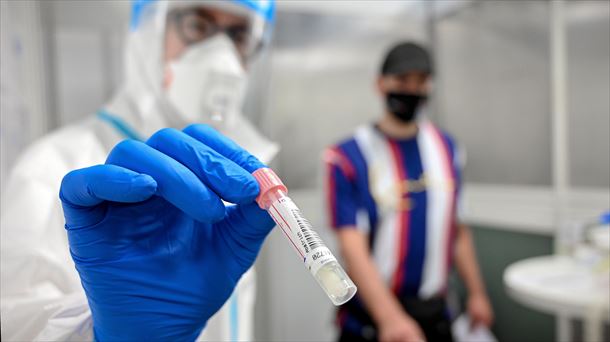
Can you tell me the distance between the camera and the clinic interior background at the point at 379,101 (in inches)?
56.3

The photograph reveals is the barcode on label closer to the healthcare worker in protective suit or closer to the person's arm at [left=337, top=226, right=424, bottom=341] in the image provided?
the healthcare worker in protective suit

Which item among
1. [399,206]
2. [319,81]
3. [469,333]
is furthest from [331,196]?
[319,81]

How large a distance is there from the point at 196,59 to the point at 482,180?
1855mm

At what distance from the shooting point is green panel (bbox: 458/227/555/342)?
1867 mm

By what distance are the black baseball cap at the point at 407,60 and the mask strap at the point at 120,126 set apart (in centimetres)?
100

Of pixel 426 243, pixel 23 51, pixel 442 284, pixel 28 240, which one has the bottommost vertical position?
pixel 442 284

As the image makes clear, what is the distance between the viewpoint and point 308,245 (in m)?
0.40

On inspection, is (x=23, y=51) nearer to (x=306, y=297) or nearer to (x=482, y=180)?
(x=306, y=297)

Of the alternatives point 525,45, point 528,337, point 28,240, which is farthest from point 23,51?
point 528,337

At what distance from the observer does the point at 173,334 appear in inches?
20.1

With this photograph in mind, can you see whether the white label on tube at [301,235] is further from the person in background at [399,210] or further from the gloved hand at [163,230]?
the person in background at [399,210]

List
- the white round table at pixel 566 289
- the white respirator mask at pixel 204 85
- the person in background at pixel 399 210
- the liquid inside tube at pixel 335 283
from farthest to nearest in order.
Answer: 1. the person in background at pixel 399 210
2. the white respirator mask at pixel 204 85
3. the white round table at pixel 566 289
4. the liquid inside tube at pixel 335 283

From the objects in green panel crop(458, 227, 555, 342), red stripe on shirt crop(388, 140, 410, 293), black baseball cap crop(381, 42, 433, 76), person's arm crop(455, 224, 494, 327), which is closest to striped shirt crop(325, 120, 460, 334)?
red stripe on shirt crop(388, 140, 410, 293)

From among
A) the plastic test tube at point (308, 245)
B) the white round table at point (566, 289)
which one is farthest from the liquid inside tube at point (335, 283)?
the white round table at point (566, 289)
